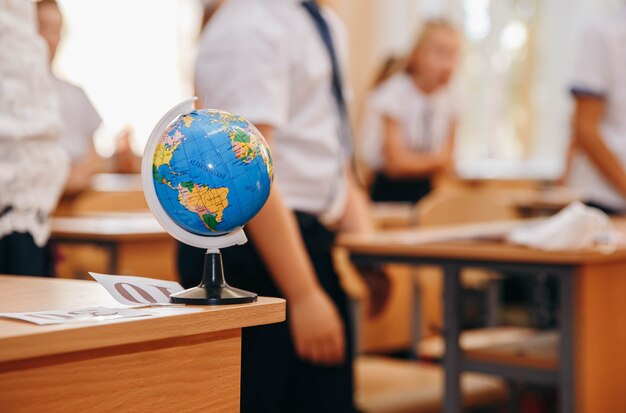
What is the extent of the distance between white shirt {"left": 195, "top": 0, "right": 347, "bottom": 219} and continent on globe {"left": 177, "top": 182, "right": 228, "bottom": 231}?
72cm

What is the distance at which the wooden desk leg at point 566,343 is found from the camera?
258cm

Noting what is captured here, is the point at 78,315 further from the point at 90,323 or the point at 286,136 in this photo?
the point at 286,136

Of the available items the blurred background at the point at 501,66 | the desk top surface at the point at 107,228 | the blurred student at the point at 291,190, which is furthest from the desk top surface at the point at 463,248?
the blurred background at the point at 501,66

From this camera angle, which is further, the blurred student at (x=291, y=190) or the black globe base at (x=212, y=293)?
the blurred student at (x=291, y=190)

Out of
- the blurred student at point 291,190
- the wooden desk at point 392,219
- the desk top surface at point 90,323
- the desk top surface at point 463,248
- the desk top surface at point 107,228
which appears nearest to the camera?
the desk top surface at point 90,323

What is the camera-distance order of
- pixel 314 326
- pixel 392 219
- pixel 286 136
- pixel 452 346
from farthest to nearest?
pixel 392 219 → pixel 452 346 → pixel 286 136 → pixel 314 326

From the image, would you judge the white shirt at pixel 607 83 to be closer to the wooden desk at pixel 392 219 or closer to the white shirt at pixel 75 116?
the wooden desk at pixel 392 219

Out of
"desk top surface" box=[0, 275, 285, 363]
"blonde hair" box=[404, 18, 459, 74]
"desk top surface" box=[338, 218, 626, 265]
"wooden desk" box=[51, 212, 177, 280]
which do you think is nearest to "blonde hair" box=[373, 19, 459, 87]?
"blonde hair" box=[404, 18, 459, 74]

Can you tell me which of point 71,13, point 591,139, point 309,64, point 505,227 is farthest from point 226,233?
point 71,13

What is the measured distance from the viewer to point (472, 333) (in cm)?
342

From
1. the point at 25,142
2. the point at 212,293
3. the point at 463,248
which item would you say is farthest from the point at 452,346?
the point at 212,293

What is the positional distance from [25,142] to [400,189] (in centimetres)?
507

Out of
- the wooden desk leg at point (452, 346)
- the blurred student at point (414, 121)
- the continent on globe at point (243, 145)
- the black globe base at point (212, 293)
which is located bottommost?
the wooden desk leg at point (452, 346)

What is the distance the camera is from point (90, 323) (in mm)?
Answer: 1099
